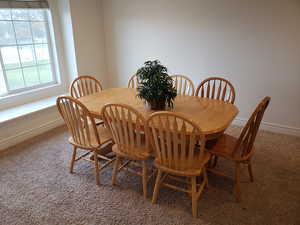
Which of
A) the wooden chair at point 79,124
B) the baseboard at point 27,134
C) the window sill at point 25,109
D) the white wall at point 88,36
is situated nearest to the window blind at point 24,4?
the white wall at point 88,36

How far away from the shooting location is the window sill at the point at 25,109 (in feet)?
9.89

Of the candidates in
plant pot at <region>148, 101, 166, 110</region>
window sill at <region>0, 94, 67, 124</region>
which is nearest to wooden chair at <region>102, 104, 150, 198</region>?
plant pot at <region>148, 101, 166, 110</region>

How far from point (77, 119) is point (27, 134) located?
1.54 meters

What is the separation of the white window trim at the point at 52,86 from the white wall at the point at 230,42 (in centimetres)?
87

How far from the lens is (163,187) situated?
7.28 ft

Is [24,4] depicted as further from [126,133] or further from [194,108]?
[194,108]

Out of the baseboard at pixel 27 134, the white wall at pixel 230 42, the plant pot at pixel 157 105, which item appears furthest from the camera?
the baseboard at pixel 27 134

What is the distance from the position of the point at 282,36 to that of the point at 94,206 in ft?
9.07

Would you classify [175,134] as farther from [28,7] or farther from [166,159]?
[28,7]

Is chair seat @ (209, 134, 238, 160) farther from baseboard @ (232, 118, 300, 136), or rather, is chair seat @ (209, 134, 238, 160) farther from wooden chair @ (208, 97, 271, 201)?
baseboard @ (232, 118, 300, 136)

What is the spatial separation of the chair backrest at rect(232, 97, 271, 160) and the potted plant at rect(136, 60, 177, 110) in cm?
68

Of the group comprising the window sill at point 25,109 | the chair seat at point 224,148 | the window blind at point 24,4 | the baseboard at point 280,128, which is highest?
the window blind at point 24,4

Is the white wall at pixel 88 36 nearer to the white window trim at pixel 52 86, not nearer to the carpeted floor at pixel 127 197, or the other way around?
the white window trim at pixel 52 86

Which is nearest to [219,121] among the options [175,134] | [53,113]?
[175,134]
